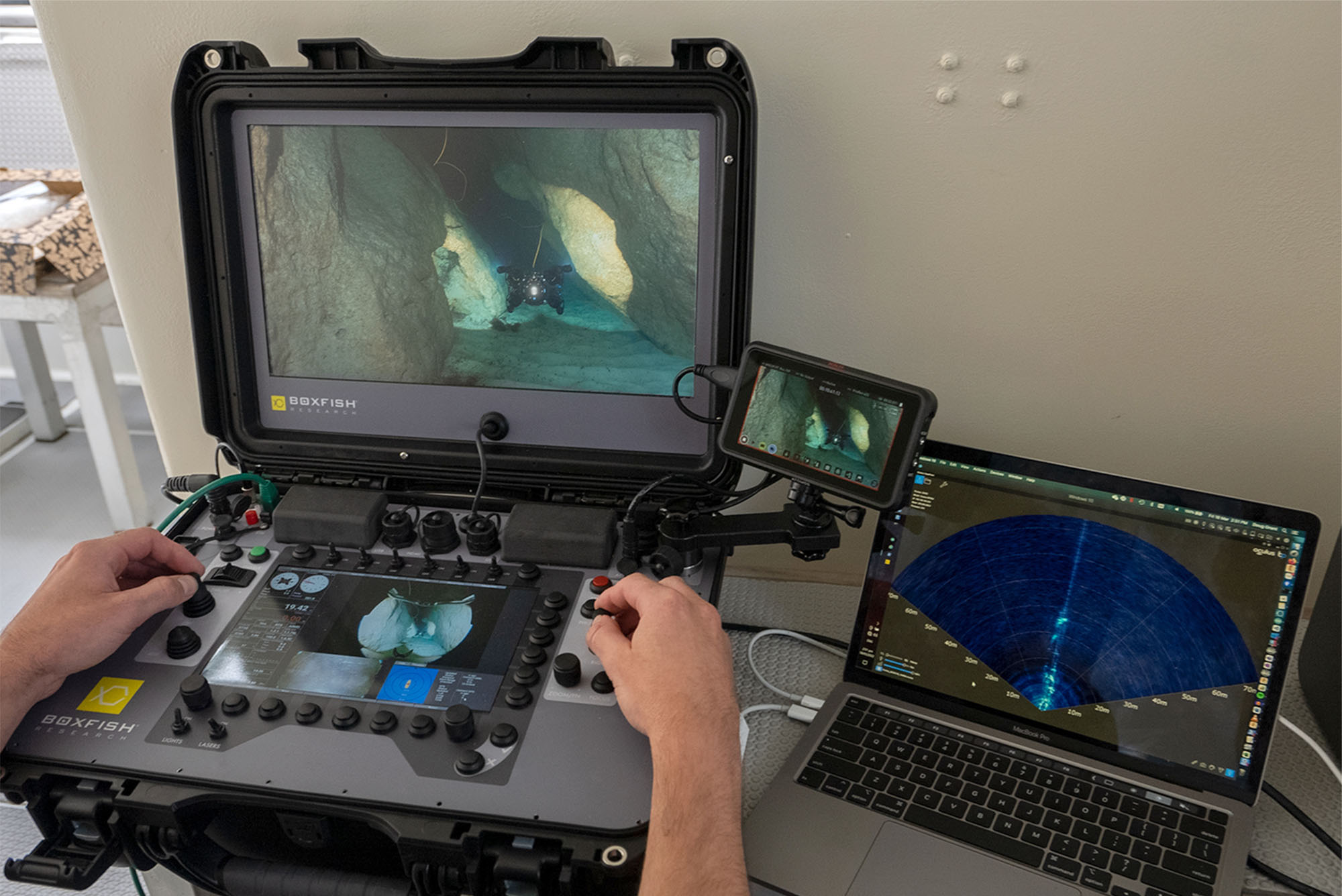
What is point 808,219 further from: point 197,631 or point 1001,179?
point 197,631

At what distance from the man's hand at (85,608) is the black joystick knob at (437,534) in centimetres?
25

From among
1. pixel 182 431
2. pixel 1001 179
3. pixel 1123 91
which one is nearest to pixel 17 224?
pixel 182 431

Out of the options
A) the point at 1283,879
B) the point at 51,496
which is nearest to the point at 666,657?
the point at 1283,879

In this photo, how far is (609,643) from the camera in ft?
2.85

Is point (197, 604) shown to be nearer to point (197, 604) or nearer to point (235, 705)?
point (197, 604)

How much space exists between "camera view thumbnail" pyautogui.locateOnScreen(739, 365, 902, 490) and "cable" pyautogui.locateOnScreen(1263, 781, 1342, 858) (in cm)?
56

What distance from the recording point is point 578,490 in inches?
44.6

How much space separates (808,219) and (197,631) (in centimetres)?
86

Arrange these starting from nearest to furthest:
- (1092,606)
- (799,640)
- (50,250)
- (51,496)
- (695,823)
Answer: (695,823) → (1092,606) → (799,640) → (50,250) → (51,496)

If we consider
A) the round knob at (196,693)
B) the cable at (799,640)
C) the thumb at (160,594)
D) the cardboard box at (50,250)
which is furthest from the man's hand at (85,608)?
the cardboard box at (50,250)

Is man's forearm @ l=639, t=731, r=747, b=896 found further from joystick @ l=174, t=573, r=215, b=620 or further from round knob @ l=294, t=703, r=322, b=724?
joystick @ l=174, t=573, r=215, b=620

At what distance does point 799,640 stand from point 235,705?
686 millimetres

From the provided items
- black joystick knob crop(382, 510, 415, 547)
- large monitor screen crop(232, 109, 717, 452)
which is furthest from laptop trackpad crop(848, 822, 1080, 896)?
black joystick knob crop(382, 510, 415, 547)

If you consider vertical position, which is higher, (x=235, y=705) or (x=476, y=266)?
(x=476, y=266)
